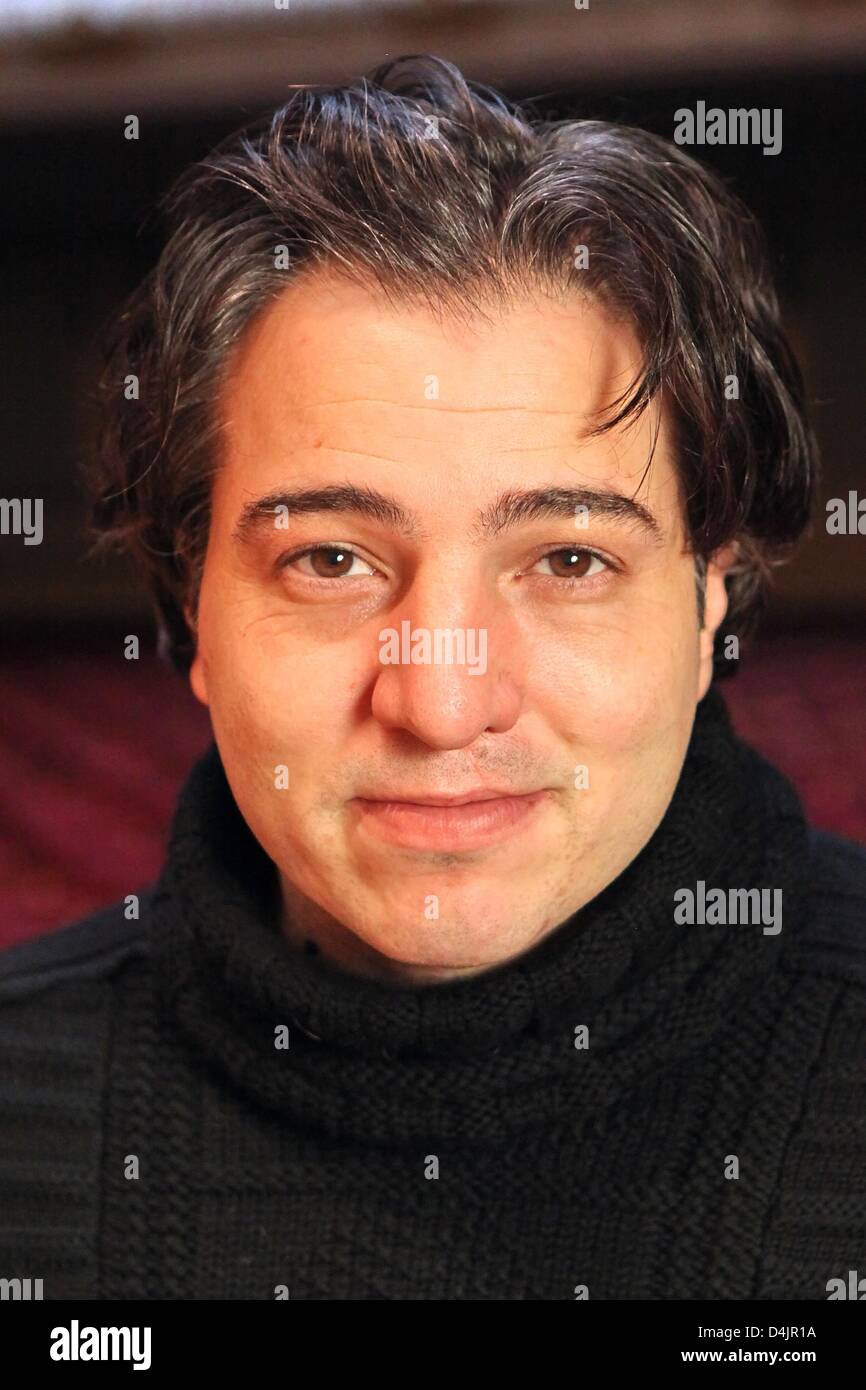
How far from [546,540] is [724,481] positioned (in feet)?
0.54

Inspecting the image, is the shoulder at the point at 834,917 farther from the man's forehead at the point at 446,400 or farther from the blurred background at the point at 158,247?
the blurred background at the point at 158,247

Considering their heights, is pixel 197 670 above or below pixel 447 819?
above

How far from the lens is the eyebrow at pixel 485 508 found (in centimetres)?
93

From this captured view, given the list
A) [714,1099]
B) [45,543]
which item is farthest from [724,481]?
[45,543]

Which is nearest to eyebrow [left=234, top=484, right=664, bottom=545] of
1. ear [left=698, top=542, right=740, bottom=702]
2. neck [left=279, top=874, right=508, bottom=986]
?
ear [left=698, top=542, right=740, bottom=702]

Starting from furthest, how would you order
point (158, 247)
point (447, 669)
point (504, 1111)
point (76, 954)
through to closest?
1. point (158, 247)
2. point (76, 954)
3. point (504, 1111)
4. point (447, 669)

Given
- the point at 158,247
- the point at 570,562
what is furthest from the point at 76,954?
the point at 158,247

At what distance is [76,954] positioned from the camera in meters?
1.25

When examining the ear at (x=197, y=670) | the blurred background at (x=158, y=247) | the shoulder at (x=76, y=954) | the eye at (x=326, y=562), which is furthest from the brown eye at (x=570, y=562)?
the blurred background at (x=158, y=247)

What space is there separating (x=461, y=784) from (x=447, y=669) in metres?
0.08

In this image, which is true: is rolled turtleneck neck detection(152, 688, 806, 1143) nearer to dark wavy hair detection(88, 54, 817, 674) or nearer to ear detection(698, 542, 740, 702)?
ear detection(698, 542, 740, 702)

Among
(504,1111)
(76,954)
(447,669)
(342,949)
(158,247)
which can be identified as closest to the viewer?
(447,669)

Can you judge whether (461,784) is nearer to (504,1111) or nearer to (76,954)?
(504,1111)

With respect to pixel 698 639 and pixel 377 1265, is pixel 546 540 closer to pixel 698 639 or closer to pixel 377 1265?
pixel 698 639
